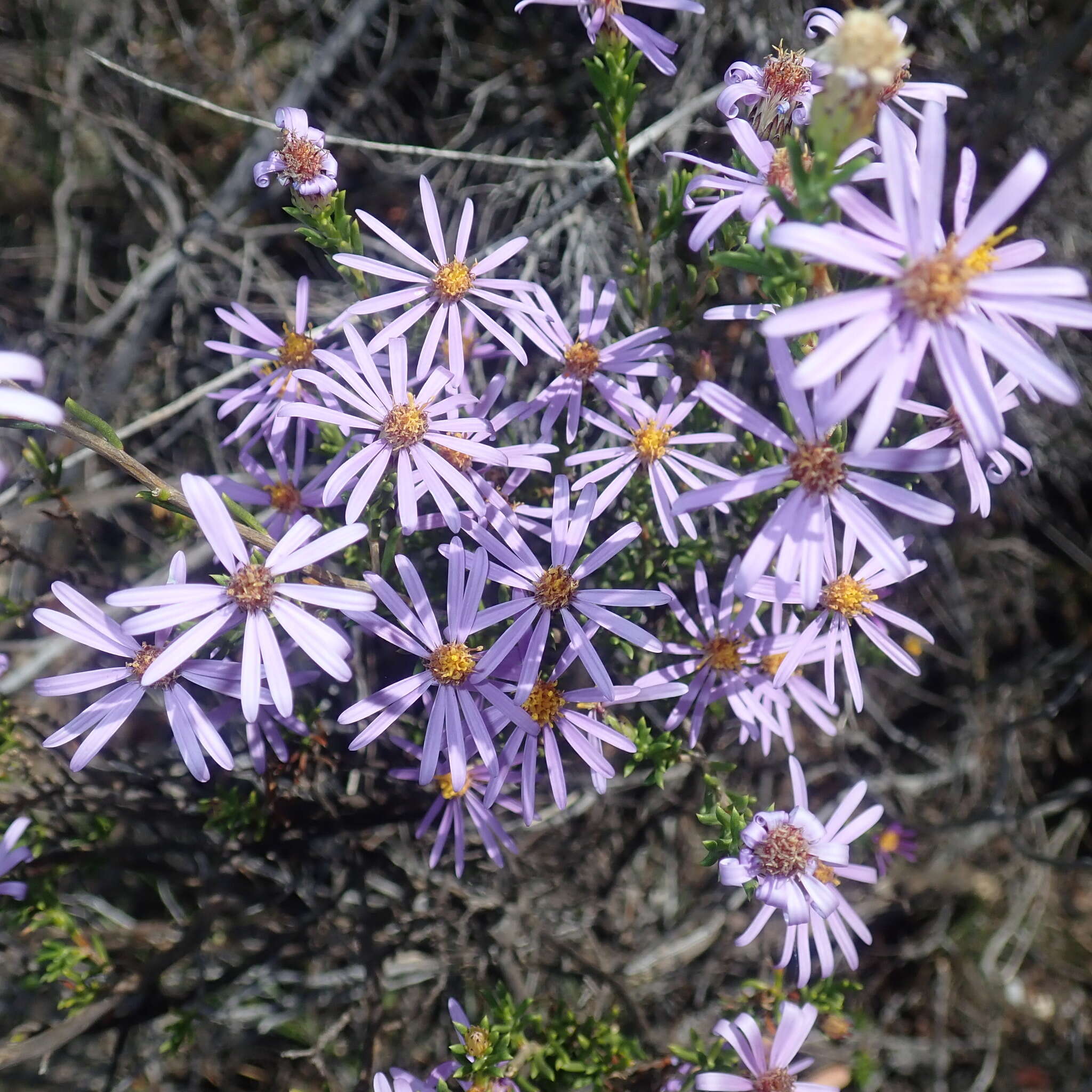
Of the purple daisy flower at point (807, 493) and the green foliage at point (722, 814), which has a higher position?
the purple daisy flower at point (807, 493)

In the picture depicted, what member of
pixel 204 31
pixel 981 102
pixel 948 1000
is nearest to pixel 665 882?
pixel 948 1000

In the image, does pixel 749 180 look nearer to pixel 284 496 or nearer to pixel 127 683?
pixel 284 496

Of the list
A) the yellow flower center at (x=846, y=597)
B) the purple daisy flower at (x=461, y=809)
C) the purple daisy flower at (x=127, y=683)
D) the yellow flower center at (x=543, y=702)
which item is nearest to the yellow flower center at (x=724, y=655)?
the yellow flower center at (x=846, y=597)

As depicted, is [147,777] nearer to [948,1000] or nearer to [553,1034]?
[553,1034]

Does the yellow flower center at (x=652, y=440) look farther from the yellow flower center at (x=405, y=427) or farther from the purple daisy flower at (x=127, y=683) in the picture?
the purple daisy flower at (x=127, y=683)

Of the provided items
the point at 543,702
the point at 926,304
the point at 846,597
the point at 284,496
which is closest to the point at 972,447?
the point at 846,597

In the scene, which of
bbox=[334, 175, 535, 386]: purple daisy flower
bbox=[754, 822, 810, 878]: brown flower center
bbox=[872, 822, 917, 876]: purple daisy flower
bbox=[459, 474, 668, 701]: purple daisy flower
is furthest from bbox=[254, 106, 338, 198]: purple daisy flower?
bbox=[872, 822, 917, 876]: purple daisy flower
